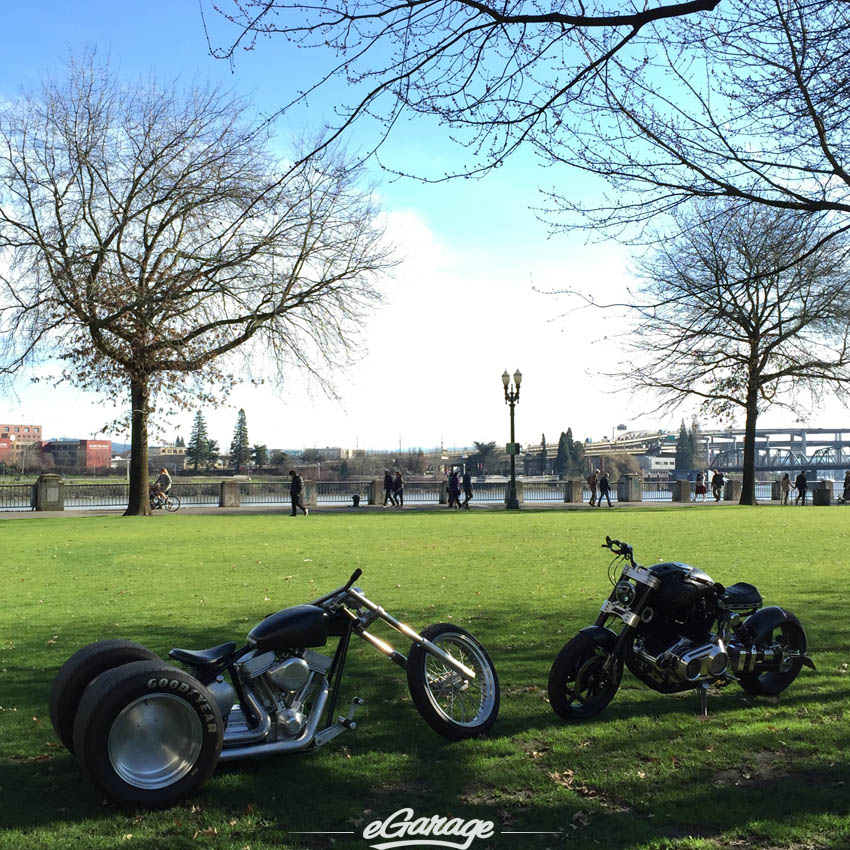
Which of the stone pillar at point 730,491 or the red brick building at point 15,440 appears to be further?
the red brick building at point 15,440

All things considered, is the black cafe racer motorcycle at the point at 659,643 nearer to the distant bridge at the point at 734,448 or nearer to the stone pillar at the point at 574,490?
the stone pillar at the point at 574,490

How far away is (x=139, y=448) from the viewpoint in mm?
30547

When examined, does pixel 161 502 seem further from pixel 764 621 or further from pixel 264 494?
pixel 764 621

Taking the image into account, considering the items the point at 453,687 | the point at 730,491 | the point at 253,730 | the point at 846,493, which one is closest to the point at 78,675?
the point at 253,730

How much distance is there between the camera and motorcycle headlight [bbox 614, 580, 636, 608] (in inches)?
220

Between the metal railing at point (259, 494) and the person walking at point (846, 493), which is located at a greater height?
the person walking at point (846, 493)

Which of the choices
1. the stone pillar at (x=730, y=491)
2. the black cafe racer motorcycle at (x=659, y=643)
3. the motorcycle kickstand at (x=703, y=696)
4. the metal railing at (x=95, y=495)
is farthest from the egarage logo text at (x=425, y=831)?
the stone pillar at (x=730, y=491)

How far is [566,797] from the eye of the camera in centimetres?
433

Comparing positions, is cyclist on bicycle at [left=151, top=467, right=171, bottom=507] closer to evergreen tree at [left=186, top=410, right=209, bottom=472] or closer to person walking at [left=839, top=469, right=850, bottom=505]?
person walking at [left=839, top=469, right=850, bottom=505]

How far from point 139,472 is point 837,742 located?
28855 mm

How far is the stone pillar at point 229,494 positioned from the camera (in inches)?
1508

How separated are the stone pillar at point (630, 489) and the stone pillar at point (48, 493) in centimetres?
2697

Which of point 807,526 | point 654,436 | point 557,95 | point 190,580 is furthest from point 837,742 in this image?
point 654,436

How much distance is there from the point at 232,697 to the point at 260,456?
122977 millimetres
